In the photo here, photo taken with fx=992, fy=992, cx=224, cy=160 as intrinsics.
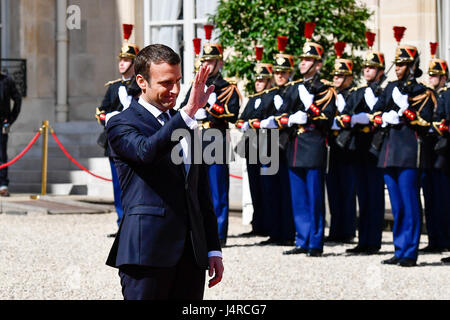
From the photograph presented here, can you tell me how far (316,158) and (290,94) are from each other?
65 centimetres

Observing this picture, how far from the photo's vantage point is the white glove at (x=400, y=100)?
8430mm

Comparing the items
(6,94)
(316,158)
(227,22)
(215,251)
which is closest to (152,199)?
(215,251)

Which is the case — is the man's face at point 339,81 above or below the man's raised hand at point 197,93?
above

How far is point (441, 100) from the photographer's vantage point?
8789 millimetres

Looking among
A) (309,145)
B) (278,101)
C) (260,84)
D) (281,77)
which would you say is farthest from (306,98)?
(260,84)

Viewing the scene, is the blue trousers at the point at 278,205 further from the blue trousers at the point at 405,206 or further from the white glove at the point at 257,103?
the blue trousers at the point at 405,206

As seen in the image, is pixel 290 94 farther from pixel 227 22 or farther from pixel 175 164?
pixel 175 164

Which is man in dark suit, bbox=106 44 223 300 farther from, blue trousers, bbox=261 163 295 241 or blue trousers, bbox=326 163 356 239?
blue trousers, bbox=326 163 356 239

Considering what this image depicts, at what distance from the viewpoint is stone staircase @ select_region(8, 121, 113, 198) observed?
15.2 meters

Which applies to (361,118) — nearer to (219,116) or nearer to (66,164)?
(219,116)

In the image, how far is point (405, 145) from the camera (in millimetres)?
8523

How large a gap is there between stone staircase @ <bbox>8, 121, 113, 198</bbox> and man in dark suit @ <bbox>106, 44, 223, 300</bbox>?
36.1 feet

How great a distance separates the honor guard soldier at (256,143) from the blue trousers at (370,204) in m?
1.22

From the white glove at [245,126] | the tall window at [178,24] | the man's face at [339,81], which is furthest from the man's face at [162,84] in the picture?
the tall window at [178,24]
